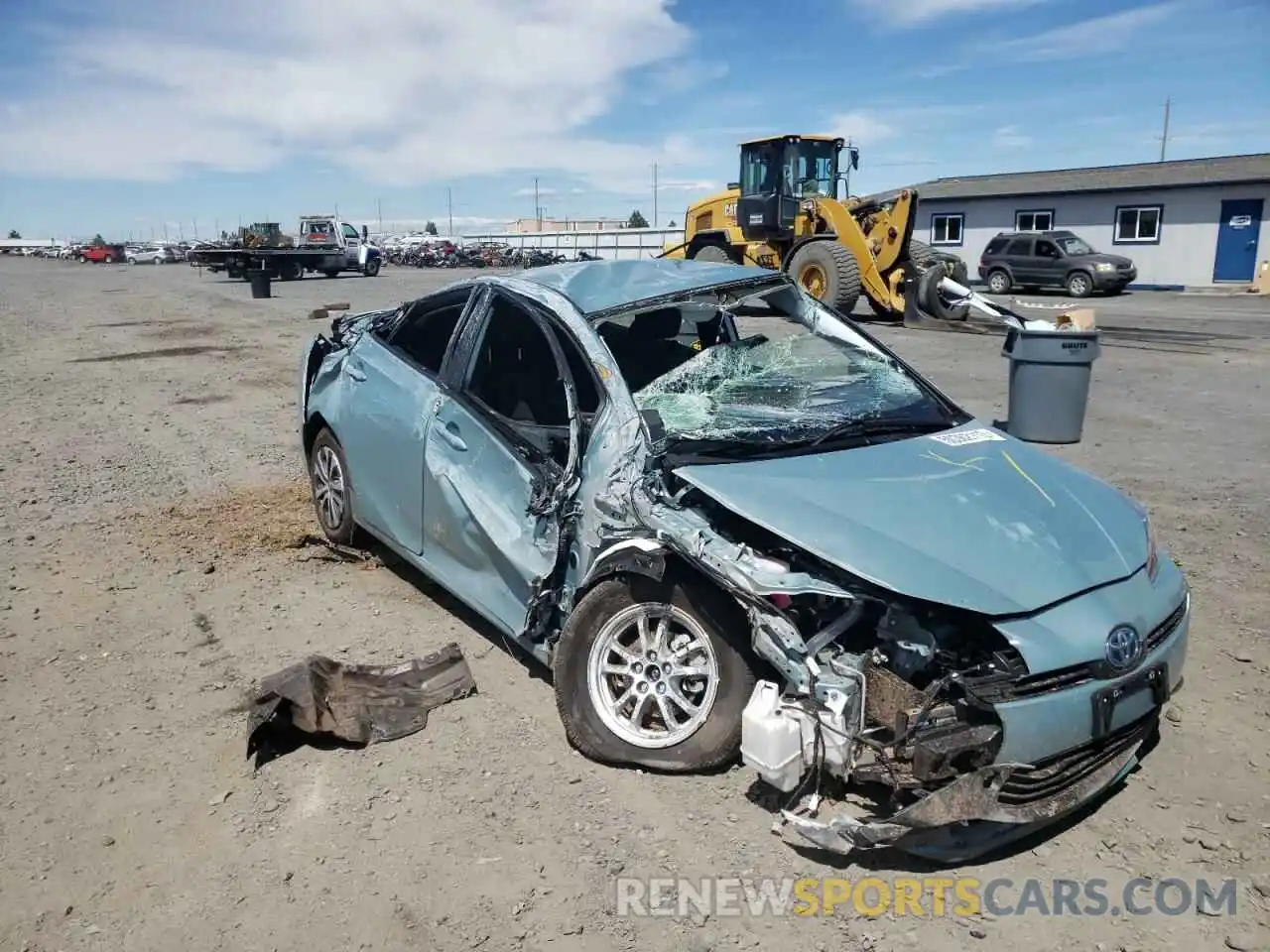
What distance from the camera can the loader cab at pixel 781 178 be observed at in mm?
18172

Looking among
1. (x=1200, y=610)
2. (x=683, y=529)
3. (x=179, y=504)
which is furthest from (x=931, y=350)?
(x=683, y=529)

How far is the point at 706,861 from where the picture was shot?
9.62 feet

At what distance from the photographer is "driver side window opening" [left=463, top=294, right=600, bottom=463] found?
13.0 feet

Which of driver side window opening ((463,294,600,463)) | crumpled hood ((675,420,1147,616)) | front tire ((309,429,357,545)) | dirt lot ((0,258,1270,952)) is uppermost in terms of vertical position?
driver side window opening ((463,294,600,463))

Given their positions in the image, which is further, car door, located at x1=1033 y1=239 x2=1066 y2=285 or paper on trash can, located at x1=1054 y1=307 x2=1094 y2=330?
car door, located at x1=1033 y1=239 x2=1066 y2=285

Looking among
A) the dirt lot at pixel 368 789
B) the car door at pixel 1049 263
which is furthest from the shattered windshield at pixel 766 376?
the car door at pixel 1049 263

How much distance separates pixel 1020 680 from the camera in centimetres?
272

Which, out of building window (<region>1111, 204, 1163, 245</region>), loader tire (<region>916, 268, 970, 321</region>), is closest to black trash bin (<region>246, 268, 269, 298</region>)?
loader tire (<region>916, 268, 970, 321</region>)

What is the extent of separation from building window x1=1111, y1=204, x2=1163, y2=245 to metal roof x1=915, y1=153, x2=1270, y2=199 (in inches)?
31.1

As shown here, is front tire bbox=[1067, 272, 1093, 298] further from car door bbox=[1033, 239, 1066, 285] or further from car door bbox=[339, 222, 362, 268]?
car door bbox=[339, 222, 362, 268]

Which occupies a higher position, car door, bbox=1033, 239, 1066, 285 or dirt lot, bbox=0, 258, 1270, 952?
car door, bbox=1033, 239, 1066, 285

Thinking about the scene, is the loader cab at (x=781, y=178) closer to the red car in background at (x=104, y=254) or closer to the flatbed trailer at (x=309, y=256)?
the flatbed trailer at (x=309, y=256)

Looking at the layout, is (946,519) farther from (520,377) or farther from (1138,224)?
(1138,224)

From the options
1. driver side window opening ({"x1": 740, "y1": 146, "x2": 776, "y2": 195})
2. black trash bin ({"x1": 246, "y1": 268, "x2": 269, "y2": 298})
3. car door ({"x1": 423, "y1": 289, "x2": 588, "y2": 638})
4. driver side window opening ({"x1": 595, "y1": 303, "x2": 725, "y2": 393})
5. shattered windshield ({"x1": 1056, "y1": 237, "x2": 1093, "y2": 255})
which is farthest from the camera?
black trash bin ({"x1": 246, "y1": 268, "x2": 269, "y2": 298})
